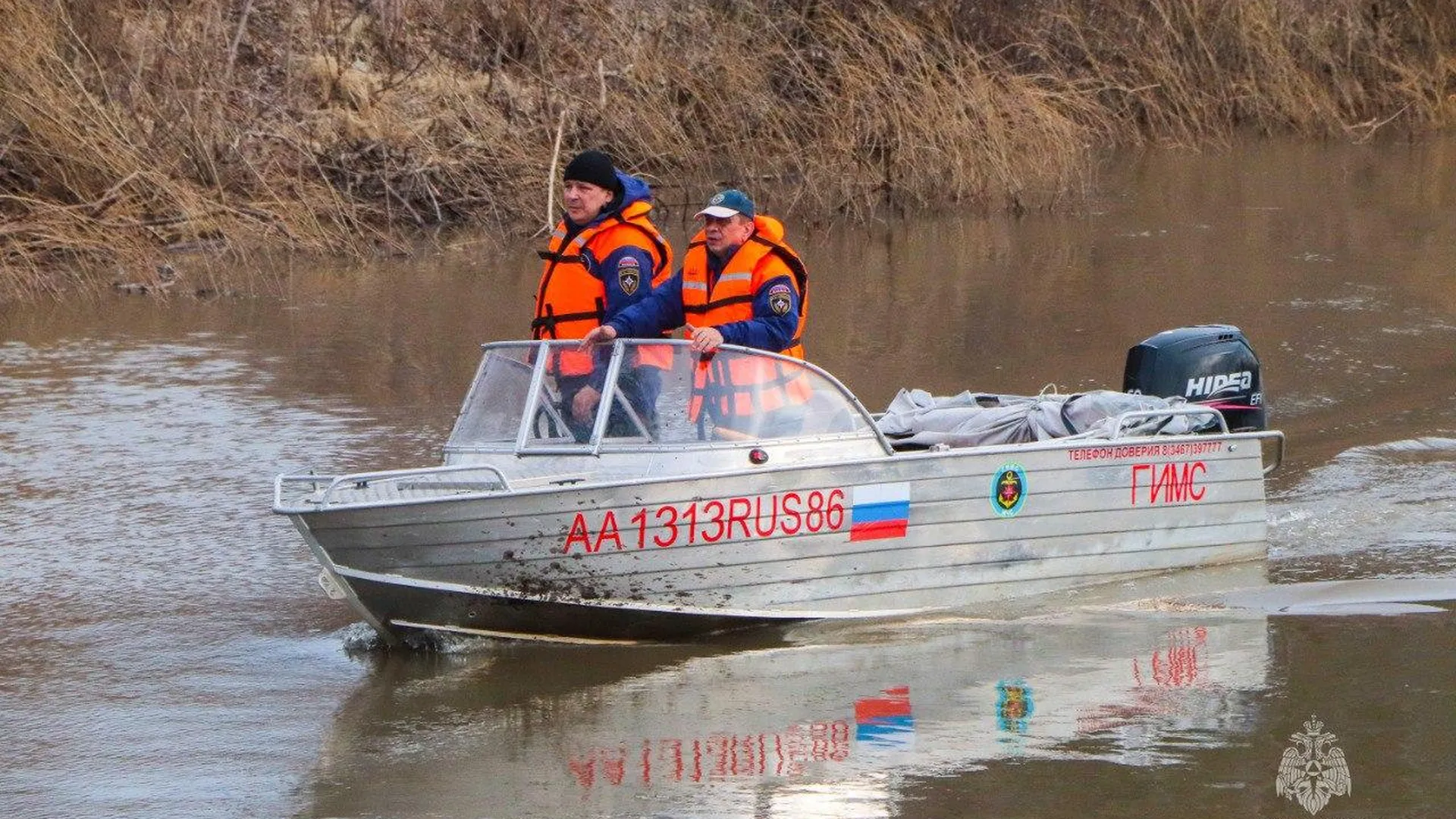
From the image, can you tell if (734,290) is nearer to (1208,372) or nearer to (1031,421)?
(1031,421)

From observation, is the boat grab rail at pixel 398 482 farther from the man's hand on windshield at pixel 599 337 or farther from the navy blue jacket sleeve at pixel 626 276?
the navy blue jacket sleeve at pixel 626 276

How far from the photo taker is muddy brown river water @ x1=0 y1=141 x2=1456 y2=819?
5.85 meters

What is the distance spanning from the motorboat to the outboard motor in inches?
25.0

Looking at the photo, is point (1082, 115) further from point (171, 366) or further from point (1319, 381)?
point (171, 366)

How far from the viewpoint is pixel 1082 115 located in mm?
21188

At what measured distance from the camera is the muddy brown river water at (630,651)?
5852 mm

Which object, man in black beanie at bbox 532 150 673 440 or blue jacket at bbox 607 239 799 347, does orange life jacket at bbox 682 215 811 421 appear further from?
man in black beanie at bbox 532 150 673 440

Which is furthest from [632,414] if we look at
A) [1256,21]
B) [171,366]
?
[1256,21]

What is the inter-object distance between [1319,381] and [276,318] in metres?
7.19

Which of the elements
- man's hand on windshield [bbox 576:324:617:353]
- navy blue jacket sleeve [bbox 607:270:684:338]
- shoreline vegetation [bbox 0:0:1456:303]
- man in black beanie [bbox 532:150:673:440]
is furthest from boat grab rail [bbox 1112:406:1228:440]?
shoreline vegetation [bbox 0:0:1456:303]

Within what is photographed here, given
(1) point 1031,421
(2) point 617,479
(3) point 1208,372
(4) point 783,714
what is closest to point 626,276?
(2) point 617,479

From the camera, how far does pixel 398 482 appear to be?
Answer: 284 inches

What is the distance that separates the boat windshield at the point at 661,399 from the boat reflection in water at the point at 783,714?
81 centimetres

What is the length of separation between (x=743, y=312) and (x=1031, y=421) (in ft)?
4.73
